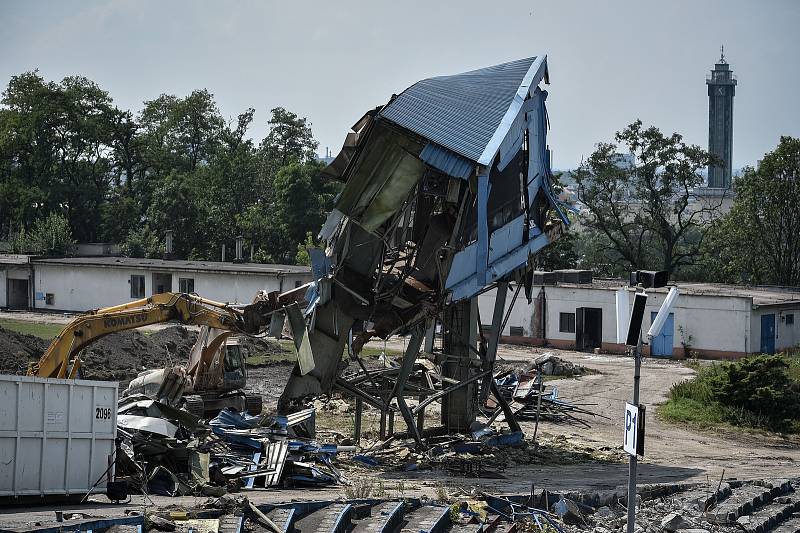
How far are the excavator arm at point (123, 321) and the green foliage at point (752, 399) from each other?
17.8 meters

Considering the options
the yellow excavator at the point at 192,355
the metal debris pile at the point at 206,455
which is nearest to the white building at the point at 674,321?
the yellow excavator at the point at 192,355

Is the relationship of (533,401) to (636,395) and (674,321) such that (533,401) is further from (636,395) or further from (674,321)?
(636,395)

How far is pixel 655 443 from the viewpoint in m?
32.2

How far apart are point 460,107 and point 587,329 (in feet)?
106

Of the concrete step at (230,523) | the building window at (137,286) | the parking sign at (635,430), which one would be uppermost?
the building window at (137,286)

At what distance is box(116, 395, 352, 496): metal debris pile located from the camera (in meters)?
20.7

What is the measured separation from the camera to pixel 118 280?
212ft

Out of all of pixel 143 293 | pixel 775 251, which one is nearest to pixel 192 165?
pixel 143 293

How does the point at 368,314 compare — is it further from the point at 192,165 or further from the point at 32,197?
the point at 192,165

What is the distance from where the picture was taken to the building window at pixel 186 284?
62.7 m

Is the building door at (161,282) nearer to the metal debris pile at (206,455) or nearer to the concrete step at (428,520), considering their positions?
Answer: the metal debris pile at (206,455)

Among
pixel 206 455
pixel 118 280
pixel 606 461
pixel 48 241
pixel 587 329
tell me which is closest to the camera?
pixel 206 455

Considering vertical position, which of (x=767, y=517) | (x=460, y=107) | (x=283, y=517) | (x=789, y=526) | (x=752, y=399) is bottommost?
(x=789, y=526)

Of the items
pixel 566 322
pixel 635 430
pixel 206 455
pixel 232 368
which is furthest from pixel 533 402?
pixel 566 322
